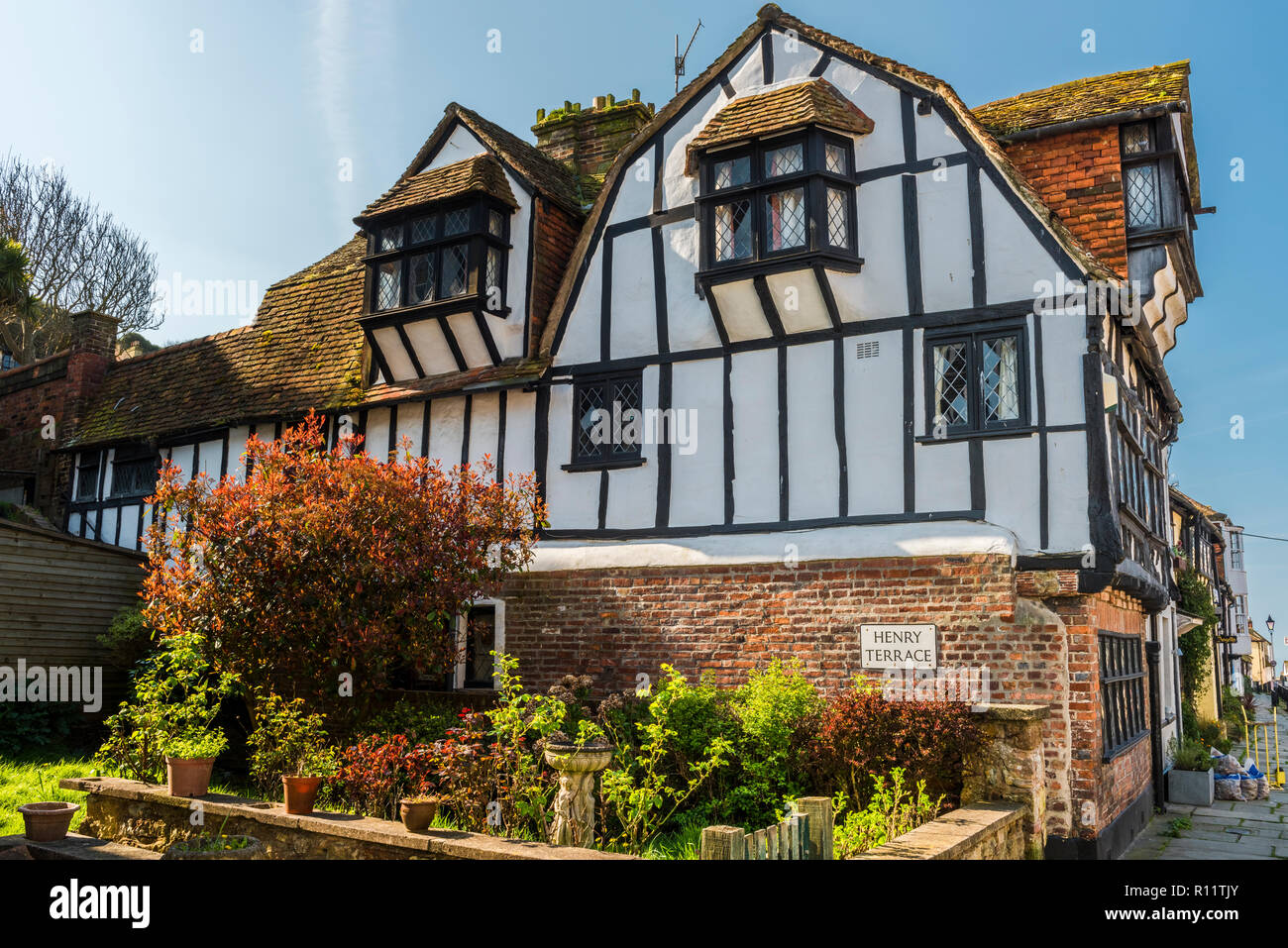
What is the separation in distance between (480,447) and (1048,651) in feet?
23.5

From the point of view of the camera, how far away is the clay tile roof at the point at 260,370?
1448 centimetres

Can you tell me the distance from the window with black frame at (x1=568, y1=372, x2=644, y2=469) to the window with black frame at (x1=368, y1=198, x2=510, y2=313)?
178 centimetres

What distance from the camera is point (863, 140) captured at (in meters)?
10.9

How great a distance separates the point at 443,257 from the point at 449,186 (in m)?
0.91

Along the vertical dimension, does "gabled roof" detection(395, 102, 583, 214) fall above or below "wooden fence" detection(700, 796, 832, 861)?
above

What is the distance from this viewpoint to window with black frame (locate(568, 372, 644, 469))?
1182cm

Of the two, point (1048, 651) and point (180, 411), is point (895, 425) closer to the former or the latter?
point (1048, 651)

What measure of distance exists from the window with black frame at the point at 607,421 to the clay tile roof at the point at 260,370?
3480 mm

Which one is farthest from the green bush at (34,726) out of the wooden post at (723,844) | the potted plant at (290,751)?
the wooden post at (723,844)

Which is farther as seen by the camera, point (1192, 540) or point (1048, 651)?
point (1192, 540)

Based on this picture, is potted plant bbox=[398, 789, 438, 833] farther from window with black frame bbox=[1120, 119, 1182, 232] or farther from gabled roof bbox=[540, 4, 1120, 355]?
window with black frame bbox=[1120, 119, 1182, 232]

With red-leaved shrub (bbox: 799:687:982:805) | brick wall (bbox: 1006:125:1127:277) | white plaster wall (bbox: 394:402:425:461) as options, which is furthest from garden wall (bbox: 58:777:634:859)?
brick wall (bbox: 1006:125:1127:277)
